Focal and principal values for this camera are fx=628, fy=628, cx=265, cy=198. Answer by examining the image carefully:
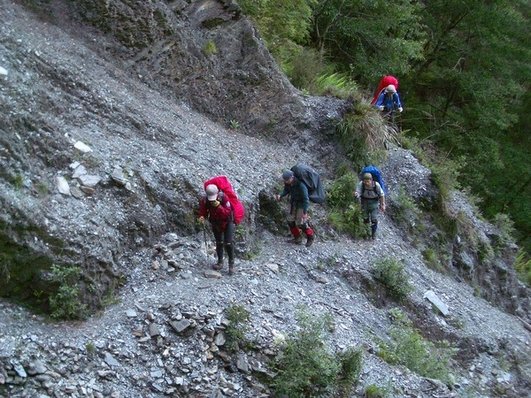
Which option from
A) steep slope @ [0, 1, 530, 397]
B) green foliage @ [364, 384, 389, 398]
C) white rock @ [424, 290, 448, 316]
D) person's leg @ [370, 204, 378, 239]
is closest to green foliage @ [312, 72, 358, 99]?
steep slope @ [0, 1, 530, 397]

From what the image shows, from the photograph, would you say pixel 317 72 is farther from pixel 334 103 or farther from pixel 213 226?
pixel 213 226

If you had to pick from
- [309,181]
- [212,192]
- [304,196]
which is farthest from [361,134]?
[212,192]

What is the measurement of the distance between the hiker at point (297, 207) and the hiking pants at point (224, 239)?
2047mm

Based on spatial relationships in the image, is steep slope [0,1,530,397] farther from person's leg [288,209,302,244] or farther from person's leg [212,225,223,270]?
person's leg [288,209,302,244]

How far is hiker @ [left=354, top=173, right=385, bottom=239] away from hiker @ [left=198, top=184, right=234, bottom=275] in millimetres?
4039

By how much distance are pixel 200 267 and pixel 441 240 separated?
300 inches

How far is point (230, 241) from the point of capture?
A: 364 inches

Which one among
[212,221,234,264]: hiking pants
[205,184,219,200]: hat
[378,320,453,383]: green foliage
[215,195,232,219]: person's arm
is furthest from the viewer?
[378,320,453,383]: green foliage

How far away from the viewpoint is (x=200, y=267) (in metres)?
9.37

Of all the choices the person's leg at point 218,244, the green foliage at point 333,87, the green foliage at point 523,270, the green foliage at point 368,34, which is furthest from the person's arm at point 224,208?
the green foliage at point 523,270

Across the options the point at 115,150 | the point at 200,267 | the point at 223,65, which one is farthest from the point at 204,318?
the point at 223,65

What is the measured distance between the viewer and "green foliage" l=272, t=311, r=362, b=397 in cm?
777

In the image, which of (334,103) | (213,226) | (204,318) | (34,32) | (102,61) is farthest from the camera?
(334,103)

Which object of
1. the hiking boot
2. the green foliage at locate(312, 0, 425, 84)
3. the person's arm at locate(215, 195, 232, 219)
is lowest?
the hiking boot
